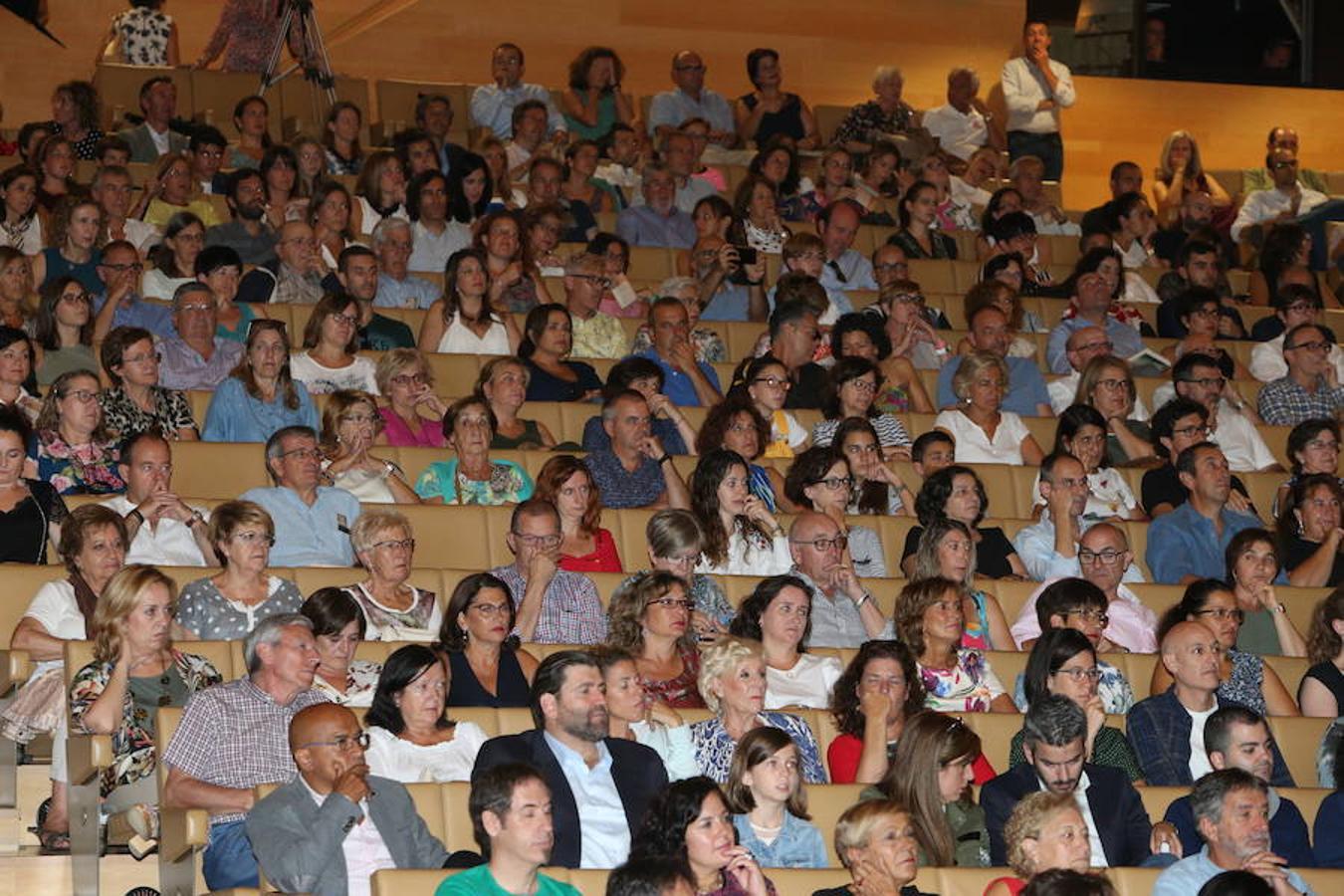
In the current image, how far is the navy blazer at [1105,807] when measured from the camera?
4641mm

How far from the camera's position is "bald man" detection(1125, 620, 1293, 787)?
5238mm

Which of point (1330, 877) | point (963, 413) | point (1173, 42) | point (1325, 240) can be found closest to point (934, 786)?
point (1330, 877)

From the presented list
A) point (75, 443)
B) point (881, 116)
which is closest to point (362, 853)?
point (75, 443)

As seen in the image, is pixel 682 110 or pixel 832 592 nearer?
pixel 832 592

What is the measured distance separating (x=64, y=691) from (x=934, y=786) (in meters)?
1.93

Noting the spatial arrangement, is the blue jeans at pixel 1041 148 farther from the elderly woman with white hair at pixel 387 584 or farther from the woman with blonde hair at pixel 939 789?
the woman with blonde hair at pixel 939 789

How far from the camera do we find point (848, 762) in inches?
194

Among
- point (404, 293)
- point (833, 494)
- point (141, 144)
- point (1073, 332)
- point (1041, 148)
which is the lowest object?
point (833, 494)

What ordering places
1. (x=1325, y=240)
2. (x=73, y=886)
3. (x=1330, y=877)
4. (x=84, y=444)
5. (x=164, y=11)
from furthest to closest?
(x=164, y=11)
(x=1325, y=240)
(x=84, y=444)
(x=73, y=886)
(x=1330, y=877)

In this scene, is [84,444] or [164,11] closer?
[84,444]

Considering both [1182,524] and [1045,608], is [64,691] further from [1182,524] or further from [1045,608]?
[1182,524]

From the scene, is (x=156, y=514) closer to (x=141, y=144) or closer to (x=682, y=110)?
(x=141, y=144)

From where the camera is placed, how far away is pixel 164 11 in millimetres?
11000

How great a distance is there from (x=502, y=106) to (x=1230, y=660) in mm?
5315
